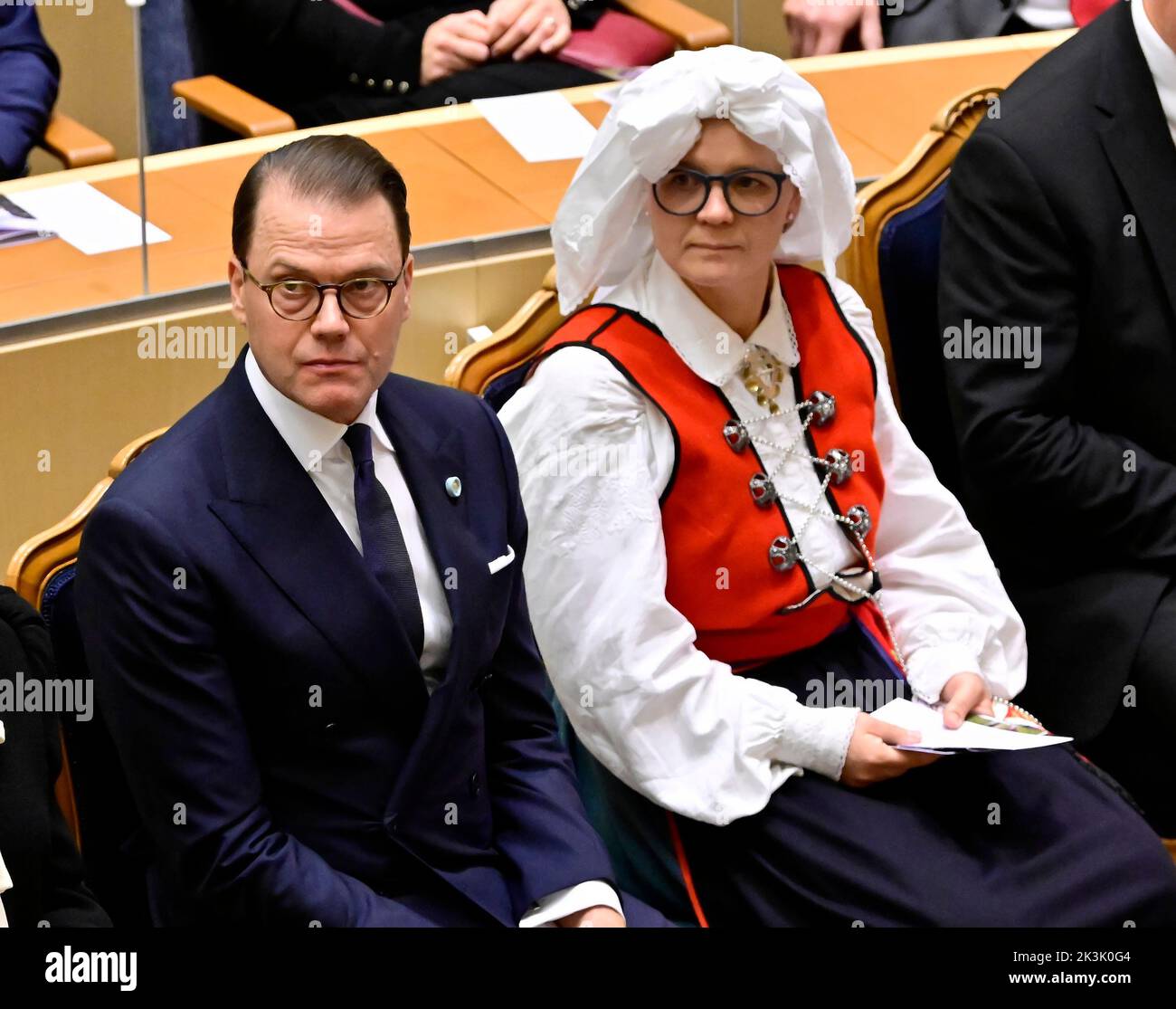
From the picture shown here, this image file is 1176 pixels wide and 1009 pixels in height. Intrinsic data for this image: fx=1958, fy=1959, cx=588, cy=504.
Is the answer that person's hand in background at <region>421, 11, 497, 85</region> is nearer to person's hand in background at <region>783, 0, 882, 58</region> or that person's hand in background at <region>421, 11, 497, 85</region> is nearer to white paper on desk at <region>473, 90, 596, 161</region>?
white paper on desk at <region>473, 90, 596, 161</region>

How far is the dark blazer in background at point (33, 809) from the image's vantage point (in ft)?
6.22

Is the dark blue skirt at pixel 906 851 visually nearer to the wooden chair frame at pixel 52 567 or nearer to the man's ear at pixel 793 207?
the man's ear at pixel 793 207

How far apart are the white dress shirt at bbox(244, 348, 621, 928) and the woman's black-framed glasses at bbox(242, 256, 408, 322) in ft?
0.26

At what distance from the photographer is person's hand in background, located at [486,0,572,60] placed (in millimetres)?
3525

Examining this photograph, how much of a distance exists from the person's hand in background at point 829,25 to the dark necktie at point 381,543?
2.06 meters

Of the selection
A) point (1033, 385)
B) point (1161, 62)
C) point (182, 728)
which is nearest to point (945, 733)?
point (1033, 385)

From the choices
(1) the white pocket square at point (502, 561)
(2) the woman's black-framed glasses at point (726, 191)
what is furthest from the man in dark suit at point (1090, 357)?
(1) the white pocket square at point (502, 561)

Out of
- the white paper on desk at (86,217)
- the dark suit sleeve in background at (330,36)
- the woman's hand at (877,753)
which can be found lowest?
the woman's hand at (877,753)

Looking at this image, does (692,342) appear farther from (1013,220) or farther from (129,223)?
(129,223)

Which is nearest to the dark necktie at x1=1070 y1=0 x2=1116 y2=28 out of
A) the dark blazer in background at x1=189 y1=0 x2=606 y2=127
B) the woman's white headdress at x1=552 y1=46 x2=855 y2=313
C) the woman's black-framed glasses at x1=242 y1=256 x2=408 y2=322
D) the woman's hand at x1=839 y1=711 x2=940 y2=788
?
the dark blazer in background at x1=189 y1=0 x2=606 y2=127

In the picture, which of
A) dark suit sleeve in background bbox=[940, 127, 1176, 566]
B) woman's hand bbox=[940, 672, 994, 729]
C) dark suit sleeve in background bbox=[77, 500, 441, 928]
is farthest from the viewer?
dark suit sleeve in background bbox=[940, 127, 1176, 566]

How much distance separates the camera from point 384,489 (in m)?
1.94
